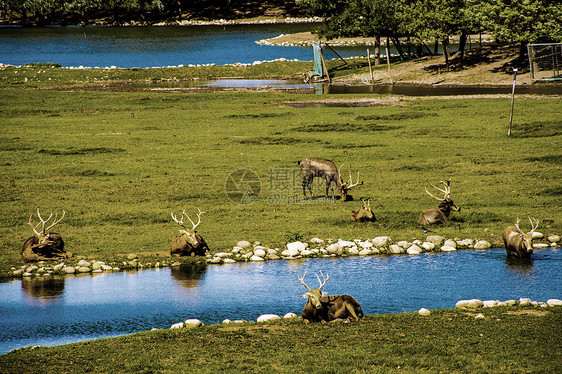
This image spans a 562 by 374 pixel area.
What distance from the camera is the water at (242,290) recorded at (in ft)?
59.4

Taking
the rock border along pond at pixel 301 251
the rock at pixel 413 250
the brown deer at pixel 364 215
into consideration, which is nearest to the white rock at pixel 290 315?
the rock border along pond at pixel 301 251

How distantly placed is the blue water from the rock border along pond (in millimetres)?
71378

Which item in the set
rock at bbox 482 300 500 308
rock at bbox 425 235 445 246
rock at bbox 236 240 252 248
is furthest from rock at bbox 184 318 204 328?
rock at bbox 425 235 445 246

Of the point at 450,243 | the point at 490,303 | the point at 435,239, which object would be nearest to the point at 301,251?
the point at 435,239

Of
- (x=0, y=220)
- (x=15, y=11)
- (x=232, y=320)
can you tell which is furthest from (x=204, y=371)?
(x=15, y=11)

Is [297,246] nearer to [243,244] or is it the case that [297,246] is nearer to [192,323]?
[243,244]

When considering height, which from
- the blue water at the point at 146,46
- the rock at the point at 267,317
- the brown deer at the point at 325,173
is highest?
the blue water at the point at 146,46

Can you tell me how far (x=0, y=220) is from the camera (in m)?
27.1

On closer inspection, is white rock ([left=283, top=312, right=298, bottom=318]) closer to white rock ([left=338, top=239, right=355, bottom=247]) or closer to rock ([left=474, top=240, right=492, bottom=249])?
white rock ([left=338, top=239, right=355, bottom=247])

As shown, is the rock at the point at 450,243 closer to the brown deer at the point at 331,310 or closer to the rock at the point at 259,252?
the rock at the point at 259,252

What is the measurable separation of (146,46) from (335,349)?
108034mm

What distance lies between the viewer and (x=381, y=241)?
23.6 meters

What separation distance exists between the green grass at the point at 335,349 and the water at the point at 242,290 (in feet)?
7.42

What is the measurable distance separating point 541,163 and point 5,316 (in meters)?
28.1
